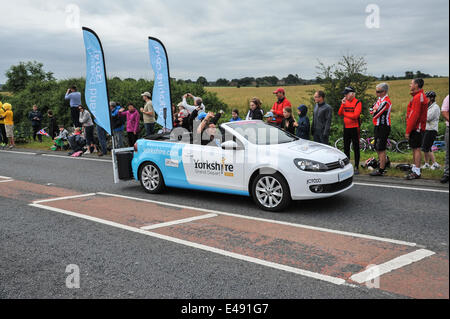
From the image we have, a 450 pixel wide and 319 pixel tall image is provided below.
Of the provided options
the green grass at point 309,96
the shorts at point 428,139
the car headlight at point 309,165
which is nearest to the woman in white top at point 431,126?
the shorts at point 428,139

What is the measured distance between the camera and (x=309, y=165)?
6336 mm

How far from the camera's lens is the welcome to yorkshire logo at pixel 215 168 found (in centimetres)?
699

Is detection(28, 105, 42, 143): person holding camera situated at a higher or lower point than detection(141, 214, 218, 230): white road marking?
higher

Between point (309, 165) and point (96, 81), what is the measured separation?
22.8 feet

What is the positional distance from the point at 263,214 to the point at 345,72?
11486mm

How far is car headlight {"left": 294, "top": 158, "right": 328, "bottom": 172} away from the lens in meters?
6.32

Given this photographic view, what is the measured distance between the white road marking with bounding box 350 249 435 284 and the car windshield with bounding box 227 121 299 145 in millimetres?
3190

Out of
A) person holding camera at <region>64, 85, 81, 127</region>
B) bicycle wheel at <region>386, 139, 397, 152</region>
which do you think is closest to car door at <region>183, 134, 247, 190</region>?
bicycle wheel at <region>386, 139, 397, 152</region>

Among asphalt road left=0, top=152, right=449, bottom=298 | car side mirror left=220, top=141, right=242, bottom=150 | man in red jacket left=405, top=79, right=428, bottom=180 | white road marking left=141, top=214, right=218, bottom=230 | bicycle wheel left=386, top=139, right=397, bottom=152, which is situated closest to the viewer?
asphalt road left=0, top=152, right=449, bottom=298

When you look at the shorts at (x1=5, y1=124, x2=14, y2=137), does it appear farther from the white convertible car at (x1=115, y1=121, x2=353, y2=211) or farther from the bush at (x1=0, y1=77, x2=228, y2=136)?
the white convertible car at (x1=115, y1=121, x2=353, y2=211)

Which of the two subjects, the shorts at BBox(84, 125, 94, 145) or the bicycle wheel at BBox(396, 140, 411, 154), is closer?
the bicycle wheel at BBox(396, 140, 411, 154)

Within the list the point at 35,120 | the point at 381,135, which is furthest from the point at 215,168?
the point at 35,120

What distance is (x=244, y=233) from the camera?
549cm
